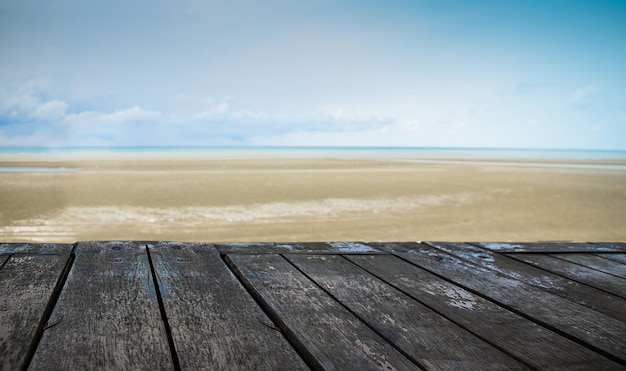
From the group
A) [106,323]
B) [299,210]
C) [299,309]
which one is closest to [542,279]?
[299,309]

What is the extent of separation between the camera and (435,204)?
10.0 m

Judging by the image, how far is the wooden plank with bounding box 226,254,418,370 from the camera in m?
0.92

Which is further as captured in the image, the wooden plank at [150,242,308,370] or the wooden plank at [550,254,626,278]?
the wooden plank at [550,254,626,278]

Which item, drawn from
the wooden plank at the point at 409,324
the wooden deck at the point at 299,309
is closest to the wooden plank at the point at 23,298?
the wooden deck at the point at 299,309

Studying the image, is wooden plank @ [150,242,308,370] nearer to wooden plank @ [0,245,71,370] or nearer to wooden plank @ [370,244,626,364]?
wooden plank @ [0,245,71,370]

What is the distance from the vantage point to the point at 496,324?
3.77 ft

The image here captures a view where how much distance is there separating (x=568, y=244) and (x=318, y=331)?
5.45ft

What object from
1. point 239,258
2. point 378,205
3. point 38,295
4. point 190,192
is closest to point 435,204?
point 378,205

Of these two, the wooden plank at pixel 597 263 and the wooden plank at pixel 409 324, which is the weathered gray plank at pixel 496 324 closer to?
the wooden plank at pixel 409 324

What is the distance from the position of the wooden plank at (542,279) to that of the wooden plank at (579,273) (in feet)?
0.15

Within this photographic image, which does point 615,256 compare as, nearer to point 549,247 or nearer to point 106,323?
point 549,247

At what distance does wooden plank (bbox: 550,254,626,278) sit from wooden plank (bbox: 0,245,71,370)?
188 centimetres

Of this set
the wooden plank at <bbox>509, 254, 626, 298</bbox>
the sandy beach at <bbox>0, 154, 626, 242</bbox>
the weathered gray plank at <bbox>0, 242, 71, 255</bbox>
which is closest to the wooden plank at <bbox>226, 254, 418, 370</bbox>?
the weathered gray plank at <bbox>0, 242, 71, 255</bbox>

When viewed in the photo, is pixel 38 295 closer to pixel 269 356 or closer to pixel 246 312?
pixel 246 312
